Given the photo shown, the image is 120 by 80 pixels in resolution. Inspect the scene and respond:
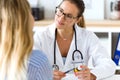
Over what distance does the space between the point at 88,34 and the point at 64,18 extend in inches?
10.0

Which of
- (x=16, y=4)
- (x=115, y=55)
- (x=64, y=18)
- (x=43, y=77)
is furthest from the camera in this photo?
(x=115, y=55)

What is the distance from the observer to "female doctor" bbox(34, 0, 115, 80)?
2.12m

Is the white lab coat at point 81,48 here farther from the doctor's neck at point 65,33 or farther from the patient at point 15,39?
the patient at point 15,39

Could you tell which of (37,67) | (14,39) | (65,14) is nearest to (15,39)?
(14,39)

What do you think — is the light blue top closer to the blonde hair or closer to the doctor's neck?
the blonde hair

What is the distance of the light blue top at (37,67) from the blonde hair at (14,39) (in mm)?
40

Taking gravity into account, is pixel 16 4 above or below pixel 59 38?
above

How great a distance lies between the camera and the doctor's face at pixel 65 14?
211cm

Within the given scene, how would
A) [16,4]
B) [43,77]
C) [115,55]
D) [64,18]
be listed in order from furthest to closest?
[115,55]
[64,18]
[43,77]
[16,4]

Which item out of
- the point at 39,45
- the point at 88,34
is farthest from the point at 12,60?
the point at 88,34

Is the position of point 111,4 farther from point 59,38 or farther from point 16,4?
point 16,4

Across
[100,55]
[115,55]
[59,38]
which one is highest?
[59,38]

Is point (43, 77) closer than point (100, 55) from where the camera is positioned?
Yes

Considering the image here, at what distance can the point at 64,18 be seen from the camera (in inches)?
83.6
